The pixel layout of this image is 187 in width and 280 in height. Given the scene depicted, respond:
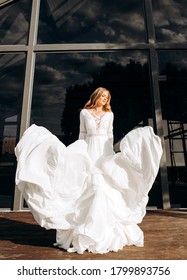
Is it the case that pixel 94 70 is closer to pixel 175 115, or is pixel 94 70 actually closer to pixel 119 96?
pixel 119 96

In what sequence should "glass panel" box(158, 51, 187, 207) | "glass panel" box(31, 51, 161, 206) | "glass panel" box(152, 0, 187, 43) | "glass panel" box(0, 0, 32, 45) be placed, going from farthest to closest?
"glass panel" box(0, 0, 32, 45) < "glass panel" box(152, 0, 187, 43) < "glass panel" box(31, 51, 161, 206) < "glass panel" box(158, 51, 187, 207)

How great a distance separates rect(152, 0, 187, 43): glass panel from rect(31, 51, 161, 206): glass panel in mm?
785

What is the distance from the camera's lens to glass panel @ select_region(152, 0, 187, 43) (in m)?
5.23

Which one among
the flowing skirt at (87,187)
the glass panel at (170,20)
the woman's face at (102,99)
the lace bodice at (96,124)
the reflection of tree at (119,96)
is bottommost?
the flowing skirt at (87,187)

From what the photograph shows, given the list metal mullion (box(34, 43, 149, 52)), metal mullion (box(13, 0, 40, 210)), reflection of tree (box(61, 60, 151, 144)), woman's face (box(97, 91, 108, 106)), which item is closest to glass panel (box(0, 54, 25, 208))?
metal mullion (box(13, 0, 40, 210))

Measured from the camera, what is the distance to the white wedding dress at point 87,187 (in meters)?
2.26

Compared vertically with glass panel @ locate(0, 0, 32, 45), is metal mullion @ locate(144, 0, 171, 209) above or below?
below

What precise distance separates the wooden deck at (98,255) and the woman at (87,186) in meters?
0.12

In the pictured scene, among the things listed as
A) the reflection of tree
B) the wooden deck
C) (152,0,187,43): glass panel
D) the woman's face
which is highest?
(152,0,187,43): glass panel

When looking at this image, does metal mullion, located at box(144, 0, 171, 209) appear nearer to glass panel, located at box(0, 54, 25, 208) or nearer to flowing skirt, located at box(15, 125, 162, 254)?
flowing skirt, located at box(15, 125, 162, 254)

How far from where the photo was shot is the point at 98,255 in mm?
2176

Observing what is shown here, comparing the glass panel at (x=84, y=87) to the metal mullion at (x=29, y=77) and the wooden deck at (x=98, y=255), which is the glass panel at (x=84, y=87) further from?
the wooden deck at (x=98, y=255)

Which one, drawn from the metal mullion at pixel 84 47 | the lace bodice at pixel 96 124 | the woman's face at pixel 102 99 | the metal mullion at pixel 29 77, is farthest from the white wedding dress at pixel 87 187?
the metal mullion at pixel 84 47

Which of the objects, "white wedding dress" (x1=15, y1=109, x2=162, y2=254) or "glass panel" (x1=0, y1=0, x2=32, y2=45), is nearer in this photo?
"white wedding dress" (x1=15, y1=109, x2=162, y2=254)
